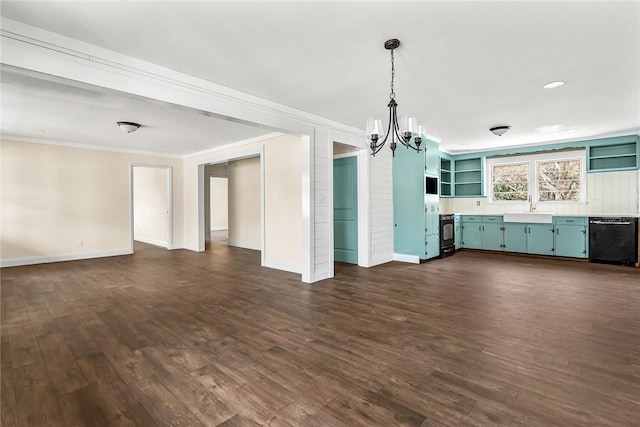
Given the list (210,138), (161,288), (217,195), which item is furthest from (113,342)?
(217,195)

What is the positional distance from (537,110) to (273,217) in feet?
15.3

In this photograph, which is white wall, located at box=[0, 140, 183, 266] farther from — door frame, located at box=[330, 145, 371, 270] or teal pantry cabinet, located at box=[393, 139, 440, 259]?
teal pantry cabinet, located at box=[393, 139, 440, 259]

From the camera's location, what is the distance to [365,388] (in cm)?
198

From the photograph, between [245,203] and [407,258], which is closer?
[407,258]

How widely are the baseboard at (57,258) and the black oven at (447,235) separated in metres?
7.53

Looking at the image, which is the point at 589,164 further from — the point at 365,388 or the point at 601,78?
the point at 365,388

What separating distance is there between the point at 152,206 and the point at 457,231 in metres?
8.92

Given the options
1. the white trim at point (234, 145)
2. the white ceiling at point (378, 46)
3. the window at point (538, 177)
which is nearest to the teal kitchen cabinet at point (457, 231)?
the window at point (538, 177)

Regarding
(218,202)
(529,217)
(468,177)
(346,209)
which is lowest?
(529,217)

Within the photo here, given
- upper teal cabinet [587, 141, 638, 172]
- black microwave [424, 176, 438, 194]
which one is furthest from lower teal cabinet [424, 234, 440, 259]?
upper teal cabinet [587, 141, 638, 172]

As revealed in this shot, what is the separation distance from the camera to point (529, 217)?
671 centimetres

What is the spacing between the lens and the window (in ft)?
22.2

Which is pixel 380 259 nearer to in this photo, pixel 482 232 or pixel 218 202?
pixel 482 232

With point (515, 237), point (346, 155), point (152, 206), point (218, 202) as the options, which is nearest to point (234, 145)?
point (346, 155)
